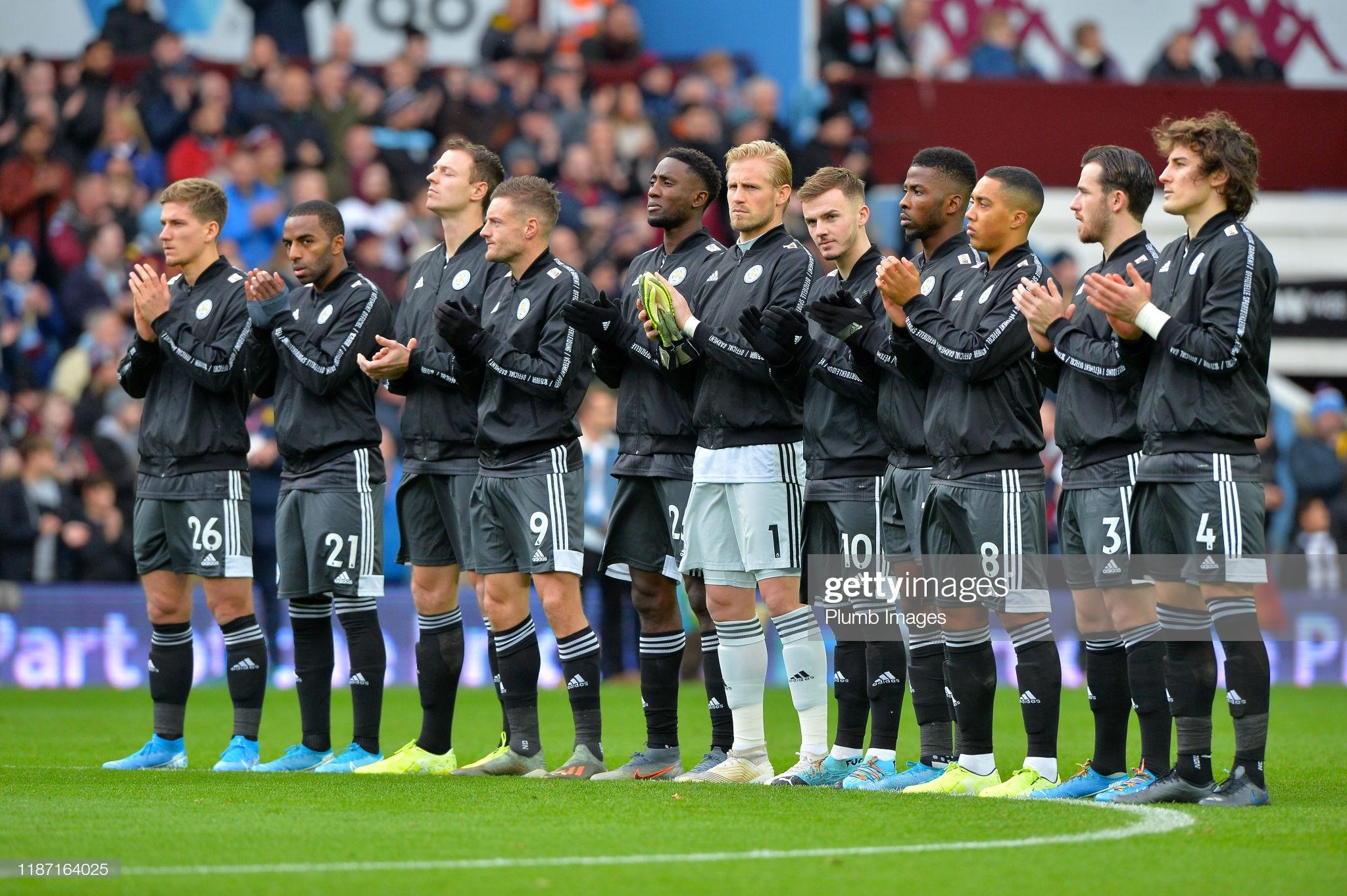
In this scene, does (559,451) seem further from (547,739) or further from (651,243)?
(651,243)

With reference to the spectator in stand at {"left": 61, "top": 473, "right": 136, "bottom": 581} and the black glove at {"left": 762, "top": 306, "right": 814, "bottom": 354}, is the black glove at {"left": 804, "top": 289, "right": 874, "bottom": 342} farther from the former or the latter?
the spectator in stand at {"left": 61, "top": 473, "right": 136, "bottom": 581}

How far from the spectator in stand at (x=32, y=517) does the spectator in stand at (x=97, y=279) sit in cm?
178

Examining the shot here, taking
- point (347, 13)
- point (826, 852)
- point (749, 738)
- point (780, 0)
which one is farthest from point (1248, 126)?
point (826, 852)

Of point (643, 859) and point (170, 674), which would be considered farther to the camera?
point (170, 674)

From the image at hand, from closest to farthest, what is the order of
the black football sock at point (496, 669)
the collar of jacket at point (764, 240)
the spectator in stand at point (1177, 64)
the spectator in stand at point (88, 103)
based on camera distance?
the collar of jacket at point (764, 240) → the black football sock at point (496, 669) → the spectator in stand at point (88, 103) → the spectator in stand at point (1177, 64)

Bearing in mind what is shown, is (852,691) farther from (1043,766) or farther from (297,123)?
(297,123)

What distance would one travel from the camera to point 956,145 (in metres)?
19.4

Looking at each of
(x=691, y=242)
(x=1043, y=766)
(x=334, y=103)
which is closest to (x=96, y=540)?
(x=334, y=103)

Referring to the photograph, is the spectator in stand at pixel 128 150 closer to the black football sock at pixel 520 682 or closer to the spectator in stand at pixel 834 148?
the spectator in stand at pixel 834 148

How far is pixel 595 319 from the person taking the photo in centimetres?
775

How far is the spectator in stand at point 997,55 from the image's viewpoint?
20.3 meters

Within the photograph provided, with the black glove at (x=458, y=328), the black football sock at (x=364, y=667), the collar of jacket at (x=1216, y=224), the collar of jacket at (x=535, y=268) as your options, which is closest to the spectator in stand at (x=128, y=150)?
the black football sock at (x=364, y=667)

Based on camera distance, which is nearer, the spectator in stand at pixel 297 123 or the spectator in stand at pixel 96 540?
the spectator in stand at pixel 96 540

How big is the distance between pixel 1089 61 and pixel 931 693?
1453cm
